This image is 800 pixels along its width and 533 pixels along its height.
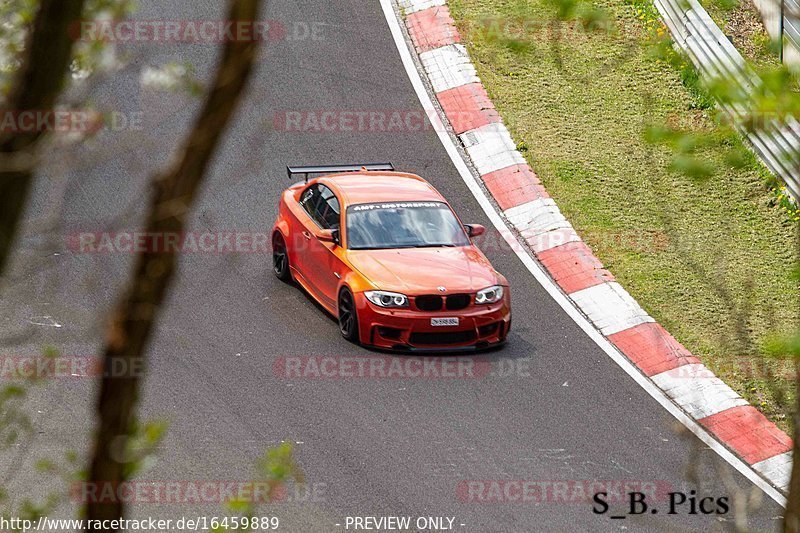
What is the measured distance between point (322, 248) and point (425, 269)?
123 cm

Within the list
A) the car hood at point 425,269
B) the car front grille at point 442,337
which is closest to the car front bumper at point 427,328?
the car front grille at point 442,337

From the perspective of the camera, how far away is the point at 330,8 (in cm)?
1895

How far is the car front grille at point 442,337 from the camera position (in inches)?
461

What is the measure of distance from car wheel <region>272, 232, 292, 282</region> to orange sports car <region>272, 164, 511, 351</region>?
0.01 metres

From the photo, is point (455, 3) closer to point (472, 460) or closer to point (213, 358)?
point (213, 358)

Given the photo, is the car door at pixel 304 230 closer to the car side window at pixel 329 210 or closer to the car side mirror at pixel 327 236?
the car side window at pixel 329 210

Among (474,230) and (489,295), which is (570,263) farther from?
(489,295)

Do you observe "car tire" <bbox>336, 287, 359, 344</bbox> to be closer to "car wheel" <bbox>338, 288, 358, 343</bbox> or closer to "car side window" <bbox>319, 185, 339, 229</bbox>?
"car wheel" <bbox>338, 288, 358, 343</bbox>

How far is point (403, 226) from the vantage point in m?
12.5

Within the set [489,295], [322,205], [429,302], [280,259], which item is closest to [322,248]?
[322,205]

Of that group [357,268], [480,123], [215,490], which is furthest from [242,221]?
[215,490]

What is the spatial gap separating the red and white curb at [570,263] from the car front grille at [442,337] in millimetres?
1530

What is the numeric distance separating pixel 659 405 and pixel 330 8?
400 inches

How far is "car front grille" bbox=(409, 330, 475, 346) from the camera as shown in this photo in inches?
461
